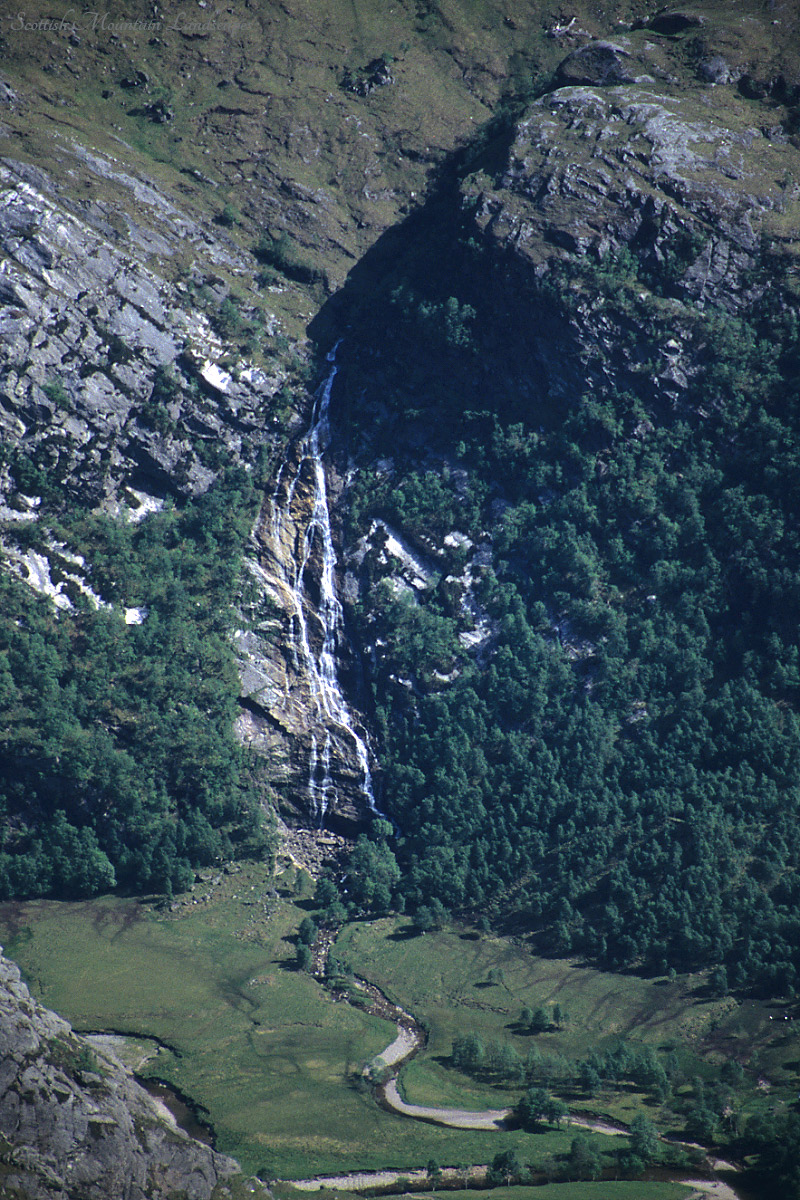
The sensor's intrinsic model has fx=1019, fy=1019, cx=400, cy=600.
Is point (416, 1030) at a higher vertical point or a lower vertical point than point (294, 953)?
higher

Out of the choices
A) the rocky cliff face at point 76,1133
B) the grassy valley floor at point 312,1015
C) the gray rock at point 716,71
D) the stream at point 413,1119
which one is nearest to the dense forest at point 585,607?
the grassy valley floor at point 312,1015

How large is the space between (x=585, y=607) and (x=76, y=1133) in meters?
82.2

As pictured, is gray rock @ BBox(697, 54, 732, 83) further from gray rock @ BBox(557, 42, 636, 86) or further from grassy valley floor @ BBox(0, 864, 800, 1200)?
grassy valley floor @ BBox(0, 864, 800, 1200)

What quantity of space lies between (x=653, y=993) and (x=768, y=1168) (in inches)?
981

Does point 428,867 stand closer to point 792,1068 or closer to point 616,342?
point 792,1068

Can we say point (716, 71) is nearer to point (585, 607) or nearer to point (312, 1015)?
point (585, 607)

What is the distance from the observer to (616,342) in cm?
12975

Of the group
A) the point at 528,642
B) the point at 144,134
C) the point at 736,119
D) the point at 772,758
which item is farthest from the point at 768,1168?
the point at 144,134

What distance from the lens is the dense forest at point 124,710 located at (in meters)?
116

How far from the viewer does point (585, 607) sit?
127m

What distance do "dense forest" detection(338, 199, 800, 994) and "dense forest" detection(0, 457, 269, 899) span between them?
1853 cm

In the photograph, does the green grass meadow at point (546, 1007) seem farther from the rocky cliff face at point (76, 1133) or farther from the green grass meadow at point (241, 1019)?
the rocky cliff face at point (76, 1133)

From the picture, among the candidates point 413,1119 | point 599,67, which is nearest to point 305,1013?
point 413,1119

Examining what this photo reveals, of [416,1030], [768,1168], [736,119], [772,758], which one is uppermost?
[736,119]
